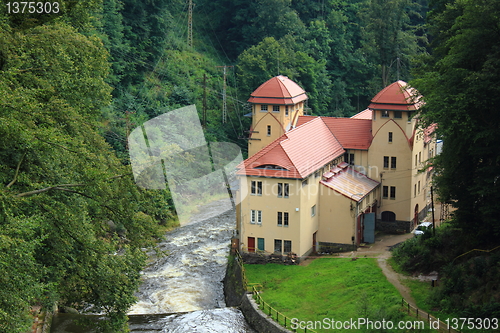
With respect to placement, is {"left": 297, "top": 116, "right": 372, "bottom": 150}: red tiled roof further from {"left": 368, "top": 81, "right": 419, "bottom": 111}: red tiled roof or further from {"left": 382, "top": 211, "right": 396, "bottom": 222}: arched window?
{"left": 382, "top": 211, "right": 396, "bottom": 222}: arched window

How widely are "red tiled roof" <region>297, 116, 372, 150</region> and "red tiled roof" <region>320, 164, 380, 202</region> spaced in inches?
75.2

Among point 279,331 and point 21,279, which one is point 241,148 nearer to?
point 279,331

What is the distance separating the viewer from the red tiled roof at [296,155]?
39.4 meters

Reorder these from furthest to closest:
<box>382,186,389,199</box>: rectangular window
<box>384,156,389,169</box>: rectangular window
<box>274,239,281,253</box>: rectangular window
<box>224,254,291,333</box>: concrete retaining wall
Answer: <box>382,186,389,199</box>: rectangular window, <box>384,156,389,169</box>: rectangular window, <box>274,239,281,253</box>: rectangular window, <box>224,254,291,333</box>: concrete retaining wall

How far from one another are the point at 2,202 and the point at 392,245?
2977 centimetres

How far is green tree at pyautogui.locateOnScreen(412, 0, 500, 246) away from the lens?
29250mm

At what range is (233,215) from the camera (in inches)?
2093

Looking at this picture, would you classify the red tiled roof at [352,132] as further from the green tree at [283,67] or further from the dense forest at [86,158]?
the green tree at [283,67]

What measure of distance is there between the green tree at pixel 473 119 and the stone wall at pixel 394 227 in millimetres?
14008

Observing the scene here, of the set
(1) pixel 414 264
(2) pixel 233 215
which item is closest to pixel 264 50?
(2) pixel 233 215

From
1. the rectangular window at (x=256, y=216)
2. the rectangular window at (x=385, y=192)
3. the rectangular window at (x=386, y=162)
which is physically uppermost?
the rectangular window at (x=386, y=162)

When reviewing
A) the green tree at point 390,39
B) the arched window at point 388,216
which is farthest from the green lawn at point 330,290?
the green tree at point 390,39

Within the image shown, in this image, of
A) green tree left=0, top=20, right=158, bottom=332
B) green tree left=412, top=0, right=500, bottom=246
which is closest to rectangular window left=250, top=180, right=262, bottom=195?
green tree left=412, top=0, right=500, bottom=246

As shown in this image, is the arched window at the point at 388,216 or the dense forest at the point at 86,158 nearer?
the dense forest at the point at 86,158
